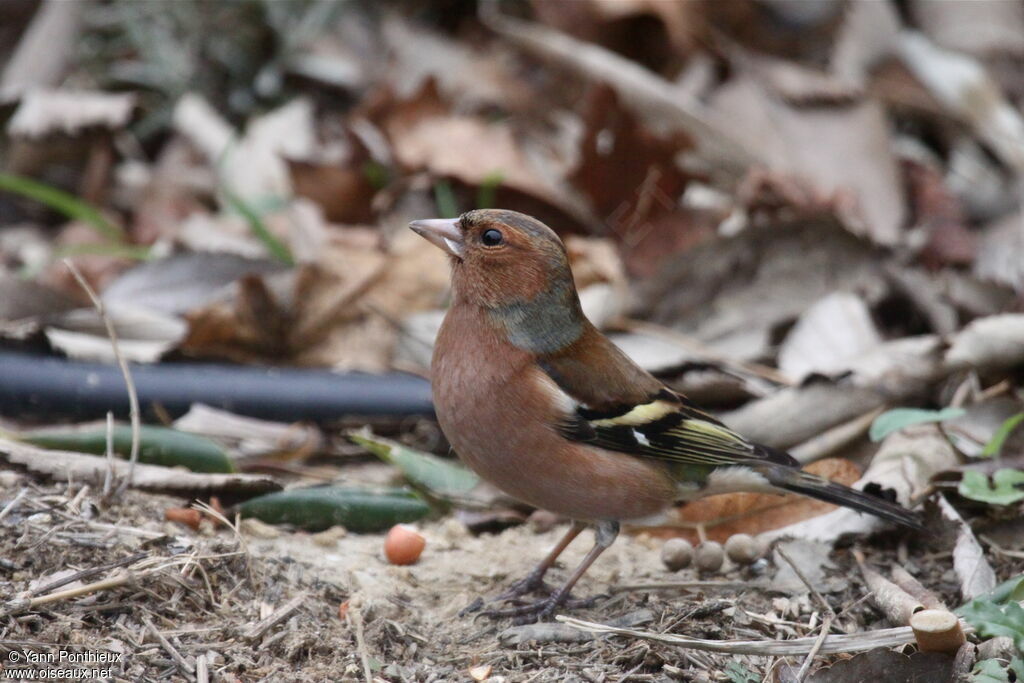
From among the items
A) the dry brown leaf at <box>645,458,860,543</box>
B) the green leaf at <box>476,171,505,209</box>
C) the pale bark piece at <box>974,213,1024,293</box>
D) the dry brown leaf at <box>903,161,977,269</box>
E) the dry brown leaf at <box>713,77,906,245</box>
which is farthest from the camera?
the dry brown leaf at <box>713,77,906,245</box>

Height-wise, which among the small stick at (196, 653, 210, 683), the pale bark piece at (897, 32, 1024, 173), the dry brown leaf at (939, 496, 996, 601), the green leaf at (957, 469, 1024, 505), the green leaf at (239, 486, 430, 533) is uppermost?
the pale bark piece at (897, 32, 1024, 173)

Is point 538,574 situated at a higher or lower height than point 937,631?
lower

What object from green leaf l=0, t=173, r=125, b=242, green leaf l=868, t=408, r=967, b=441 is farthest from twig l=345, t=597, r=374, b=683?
green leaf l=0, t=173, r=125, b=242

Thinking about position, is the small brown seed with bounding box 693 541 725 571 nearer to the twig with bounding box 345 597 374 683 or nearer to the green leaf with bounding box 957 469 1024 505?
the green leaf with bounding box 957 469 1024 505

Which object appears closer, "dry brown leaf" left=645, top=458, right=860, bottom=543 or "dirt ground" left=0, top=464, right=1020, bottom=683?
"dirt ground" left=0, top=464, right=1020, bottom=683

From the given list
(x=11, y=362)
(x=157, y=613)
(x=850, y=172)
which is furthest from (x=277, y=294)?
(x=850, y=172)

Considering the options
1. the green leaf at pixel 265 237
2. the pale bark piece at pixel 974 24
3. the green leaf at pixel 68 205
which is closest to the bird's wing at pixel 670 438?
the green leaf at pixel 265 237

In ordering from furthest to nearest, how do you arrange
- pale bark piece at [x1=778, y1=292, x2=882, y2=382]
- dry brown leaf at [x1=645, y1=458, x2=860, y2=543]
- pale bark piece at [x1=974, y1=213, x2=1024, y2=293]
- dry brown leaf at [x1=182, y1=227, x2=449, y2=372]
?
pale bark piece at [x1=974, y1=213, x2=1024, y2=293] < dry brown leaf at [x1=182, y1=227, x2=449, y2=372] < pale bark piece at [x1=778, y1=292, x2=882, y2=382] < dry brown leaf at [x1=645, y1=458, x2=860, y2=543]

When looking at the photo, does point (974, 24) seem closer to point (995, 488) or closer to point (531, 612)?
point (995, 488)

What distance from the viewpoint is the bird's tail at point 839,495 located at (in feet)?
12.2

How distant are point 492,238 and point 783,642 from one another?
1584 millimetres

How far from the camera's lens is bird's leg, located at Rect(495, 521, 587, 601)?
371 centimetres

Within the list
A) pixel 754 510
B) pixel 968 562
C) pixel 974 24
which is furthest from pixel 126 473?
pixel 974 24

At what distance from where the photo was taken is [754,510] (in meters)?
4.25
